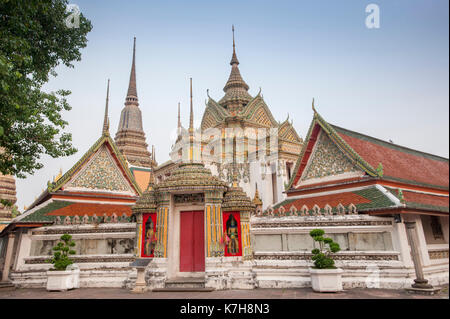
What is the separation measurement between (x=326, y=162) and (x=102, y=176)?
10.8 meters

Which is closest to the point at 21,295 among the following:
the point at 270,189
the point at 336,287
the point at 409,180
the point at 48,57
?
the point at 48,57

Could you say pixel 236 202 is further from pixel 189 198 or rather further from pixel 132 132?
pixel 132 132

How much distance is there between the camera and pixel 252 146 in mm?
Result: 27547

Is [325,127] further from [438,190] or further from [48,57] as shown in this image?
[48,57]

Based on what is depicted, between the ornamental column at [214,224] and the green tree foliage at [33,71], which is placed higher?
the green tree foliage at [33,71]

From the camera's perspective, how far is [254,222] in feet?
35.1

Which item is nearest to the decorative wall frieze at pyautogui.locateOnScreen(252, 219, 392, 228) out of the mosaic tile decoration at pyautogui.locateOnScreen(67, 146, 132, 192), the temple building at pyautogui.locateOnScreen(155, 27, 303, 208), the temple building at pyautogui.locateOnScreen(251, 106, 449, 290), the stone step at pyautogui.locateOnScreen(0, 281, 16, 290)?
the temple building at pyautogui.locateOnScreen(251, 106, 449, 290)

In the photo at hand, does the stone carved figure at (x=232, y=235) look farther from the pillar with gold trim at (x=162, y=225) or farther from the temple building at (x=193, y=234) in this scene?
the pillar with gold trim at (x=162, y=225)

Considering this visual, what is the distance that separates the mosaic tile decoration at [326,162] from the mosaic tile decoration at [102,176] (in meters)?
9.31

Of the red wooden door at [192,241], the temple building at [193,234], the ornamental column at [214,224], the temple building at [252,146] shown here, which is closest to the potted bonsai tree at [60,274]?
the temple building at [193,234]

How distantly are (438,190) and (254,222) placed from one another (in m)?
7.95

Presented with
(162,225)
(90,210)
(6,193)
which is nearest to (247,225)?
(162,225)

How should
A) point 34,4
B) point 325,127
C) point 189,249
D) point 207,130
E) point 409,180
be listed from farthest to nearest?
point 207,130 → point 325,127 → point 409,180 → point 189,249 → point 34,4

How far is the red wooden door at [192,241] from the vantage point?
1026 centimetres
